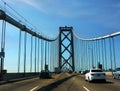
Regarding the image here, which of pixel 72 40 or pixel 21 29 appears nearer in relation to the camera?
pixel 21 29

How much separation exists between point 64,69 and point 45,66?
219 ft

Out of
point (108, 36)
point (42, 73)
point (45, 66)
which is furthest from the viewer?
point (45, 66)

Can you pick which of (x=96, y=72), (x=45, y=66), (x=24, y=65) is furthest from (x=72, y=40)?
(x=96, y=72)

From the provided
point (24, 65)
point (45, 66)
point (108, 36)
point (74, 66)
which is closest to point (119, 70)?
point (24, 65)

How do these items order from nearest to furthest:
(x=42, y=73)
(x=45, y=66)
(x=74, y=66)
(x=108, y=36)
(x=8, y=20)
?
(x=8, y=20) < (x=42, y=73) < (x=108, y=36) < (x=45, y=66) < (x=74, y=66)

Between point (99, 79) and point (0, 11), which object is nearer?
point (99, 79)

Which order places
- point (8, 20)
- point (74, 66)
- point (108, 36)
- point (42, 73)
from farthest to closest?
point (74, 66) < point (108, 36) < point (42, 73) < point (8, 20)

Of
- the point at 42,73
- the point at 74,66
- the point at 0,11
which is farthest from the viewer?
the point at 74,66

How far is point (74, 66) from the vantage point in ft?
475

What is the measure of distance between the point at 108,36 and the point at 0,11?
41.4m

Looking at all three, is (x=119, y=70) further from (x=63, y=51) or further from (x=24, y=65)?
(x=63, y=51)

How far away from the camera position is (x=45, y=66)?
87.2 metres

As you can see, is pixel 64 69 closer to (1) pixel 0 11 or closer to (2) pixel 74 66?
(2) pixel 74 66

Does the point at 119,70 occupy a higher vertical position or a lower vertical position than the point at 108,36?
lower
